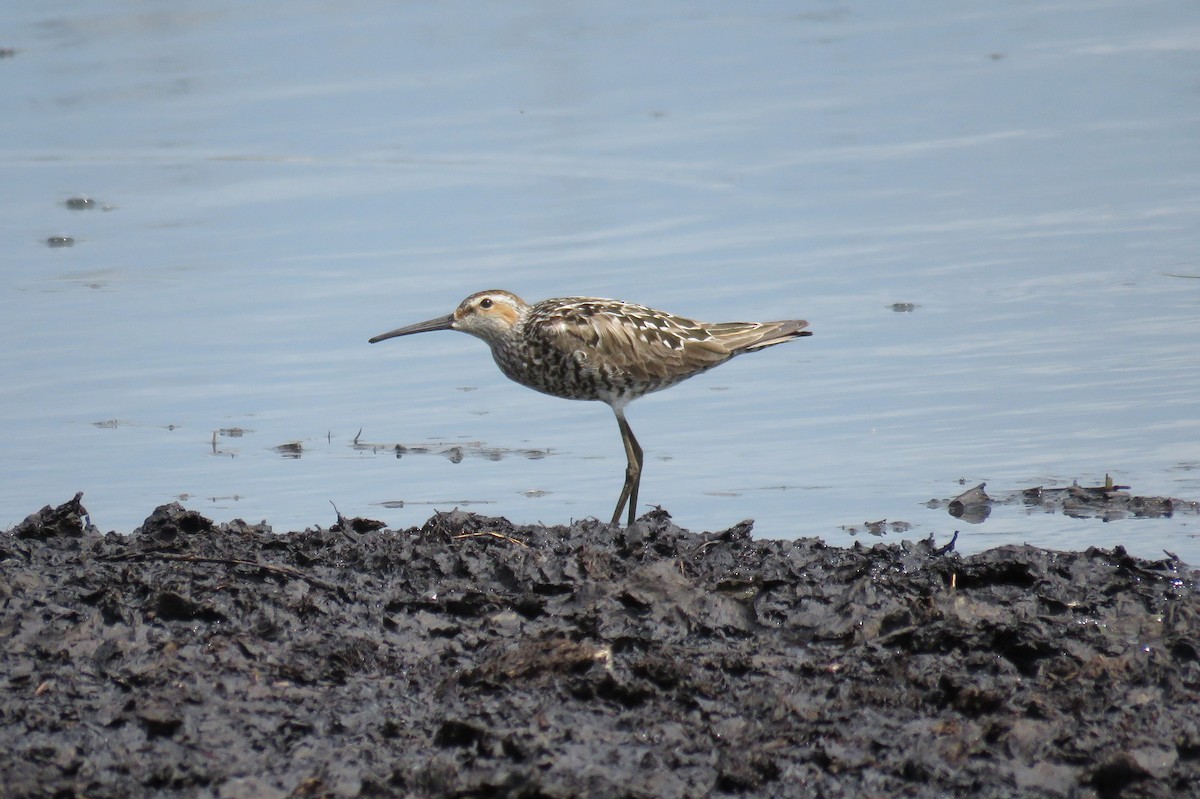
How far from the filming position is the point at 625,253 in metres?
11.1

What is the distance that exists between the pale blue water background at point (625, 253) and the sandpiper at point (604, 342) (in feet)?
1.42

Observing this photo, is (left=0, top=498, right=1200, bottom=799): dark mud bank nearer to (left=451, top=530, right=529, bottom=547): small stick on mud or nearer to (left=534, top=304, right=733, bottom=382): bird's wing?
(left=451, top=530, right=529, bottom=547): small stick on mud

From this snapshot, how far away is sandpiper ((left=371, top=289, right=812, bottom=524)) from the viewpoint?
8.34 meters

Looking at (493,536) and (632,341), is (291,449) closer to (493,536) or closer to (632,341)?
(632,341)

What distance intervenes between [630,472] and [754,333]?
1039 millimetres

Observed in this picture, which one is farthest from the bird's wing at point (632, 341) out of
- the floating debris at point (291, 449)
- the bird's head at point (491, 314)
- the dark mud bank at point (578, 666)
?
the dark mud bank at point (578, 666)

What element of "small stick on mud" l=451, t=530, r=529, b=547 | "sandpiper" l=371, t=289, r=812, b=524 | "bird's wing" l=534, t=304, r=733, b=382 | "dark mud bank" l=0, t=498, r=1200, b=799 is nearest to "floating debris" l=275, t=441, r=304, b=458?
"sandpiper" l=371, t=289, r=812, b=524

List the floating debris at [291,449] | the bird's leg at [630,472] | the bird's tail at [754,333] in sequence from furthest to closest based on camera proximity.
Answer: the floating debris at [291,449] < the bird's tail at [754,333] < the bird's leg at [630,472]

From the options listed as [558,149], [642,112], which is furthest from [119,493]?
[642,112]

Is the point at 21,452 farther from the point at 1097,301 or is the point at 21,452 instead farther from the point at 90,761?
the point at 1097,301

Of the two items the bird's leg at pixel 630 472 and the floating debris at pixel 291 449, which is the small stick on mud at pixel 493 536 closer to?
the bird's leg at pixel 630 472

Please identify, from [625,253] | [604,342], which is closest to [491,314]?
[604,342]

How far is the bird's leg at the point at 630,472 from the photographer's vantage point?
7902 mm

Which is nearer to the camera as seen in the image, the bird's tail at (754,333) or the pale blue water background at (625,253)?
the pale blue water background at (625,253)
